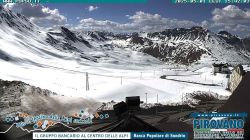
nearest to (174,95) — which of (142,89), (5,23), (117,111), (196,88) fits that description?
(196,88)

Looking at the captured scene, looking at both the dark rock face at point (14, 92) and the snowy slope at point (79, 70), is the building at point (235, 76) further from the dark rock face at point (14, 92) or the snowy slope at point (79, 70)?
→ the dark rock face at point (14, 92)

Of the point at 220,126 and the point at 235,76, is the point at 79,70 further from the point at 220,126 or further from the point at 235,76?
the point at 220,126

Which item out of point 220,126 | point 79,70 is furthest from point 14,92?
point 79,70

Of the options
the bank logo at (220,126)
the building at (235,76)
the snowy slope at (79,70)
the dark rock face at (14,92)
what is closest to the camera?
the bank logo at (220,126)

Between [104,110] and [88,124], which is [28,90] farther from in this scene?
[88,124]

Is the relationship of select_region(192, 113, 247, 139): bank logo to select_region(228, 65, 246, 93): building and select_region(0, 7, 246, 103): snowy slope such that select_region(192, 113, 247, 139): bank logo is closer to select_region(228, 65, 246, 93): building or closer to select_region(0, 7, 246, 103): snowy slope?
select_region(228, 65, 246, 93): building

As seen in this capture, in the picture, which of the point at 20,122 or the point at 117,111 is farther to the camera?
the point at 20,122

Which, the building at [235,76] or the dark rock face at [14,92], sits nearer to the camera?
the building at [235,76]

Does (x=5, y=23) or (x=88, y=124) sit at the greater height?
(x=5, y=23)

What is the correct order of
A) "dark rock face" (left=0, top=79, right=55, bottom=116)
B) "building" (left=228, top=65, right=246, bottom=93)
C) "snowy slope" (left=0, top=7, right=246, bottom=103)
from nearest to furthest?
"building" (left=228, top=65, right=246, bottom=93)
"dark rock face" (left=0, top=79, right=55, bottom=116)
"snowy slope" (left=0, top=7, right=246, bottom=103)

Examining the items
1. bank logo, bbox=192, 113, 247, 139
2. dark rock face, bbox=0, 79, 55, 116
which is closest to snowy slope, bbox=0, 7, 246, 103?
dark rock face, bbox=0, 79, 55, 116

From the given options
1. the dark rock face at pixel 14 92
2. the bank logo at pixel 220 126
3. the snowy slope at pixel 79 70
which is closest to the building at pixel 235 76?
the snowy slope at pixel 79 70
